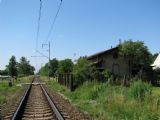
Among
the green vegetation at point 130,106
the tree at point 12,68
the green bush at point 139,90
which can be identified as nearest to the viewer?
the green vegetation at point 130,106

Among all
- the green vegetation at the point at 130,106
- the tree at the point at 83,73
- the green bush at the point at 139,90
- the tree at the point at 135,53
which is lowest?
the green vegetation at the point at 130,106

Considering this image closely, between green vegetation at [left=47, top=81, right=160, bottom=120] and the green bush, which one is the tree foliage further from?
the green bush

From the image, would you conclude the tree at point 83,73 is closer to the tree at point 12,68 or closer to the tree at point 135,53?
the tree at point 135,53

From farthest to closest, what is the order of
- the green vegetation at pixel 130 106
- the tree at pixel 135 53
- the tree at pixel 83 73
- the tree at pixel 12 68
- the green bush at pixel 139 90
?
the tree at pixel 12 68 < the tree at pixel 135 53 < the tree at pixel 83 73 < the green bush at pixel 139 90 < the green vegetation at pixel 130 106

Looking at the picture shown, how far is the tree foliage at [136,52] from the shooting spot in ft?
193

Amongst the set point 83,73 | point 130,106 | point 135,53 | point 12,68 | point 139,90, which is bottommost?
point 130,106

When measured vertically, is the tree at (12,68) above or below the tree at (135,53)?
above

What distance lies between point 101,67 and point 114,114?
143 feet

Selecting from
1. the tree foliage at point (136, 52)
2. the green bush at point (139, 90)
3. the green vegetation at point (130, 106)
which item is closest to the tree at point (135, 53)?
the tree foliage at point (136, 52)

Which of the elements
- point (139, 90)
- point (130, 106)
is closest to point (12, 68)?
point (139, 90)

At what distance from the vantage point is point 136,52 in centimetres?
5956

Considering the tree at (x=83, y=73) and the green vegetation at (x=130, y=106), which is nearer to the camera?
the green vegetation at (x=130, y=106)

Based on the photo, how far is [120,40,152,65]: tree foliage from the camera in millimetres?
58688

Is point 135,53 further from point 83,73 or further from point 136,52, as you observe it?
point 83,73
